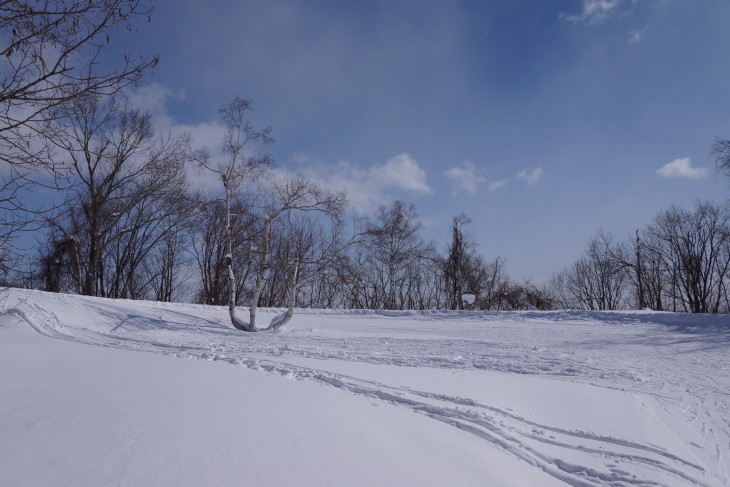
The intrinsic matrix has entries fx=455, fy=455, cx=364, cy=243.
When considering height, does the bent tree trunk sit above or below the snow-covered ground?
above

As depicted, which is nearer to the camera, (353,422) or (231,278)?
(353,422)

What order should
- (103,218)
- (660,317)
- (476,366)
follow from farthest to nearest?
(103,218)
(660,317)
(476,366)

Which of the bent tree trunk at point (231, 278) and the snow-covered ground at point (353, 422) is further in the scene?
the bent tree trunk at point (231, 278)

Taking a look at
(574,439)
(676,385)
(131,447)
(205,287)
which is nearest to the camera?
(131,447)

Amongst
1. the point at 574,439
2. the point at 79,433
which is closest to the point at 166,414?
the point at 79,433

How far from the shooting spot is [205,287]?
95.8ft

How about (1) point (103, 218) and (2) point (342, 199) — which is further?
(1) point (103, 218)

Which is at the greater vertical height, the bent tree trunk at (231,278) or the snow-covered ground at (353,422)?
the bent tree trunk at (231,278)

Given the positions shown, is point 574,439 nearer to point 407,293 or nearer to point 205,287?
point 205,287

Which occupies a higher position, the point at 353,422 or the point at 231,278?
the point at 231,278

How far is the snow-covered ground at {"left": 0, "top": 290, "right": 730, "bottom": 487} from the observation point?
2.48m

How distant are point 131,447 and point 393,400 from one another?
2.55 meters

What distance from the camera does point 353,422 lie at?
3367mm

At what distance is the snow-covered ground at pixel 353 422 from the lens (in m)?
2.48
